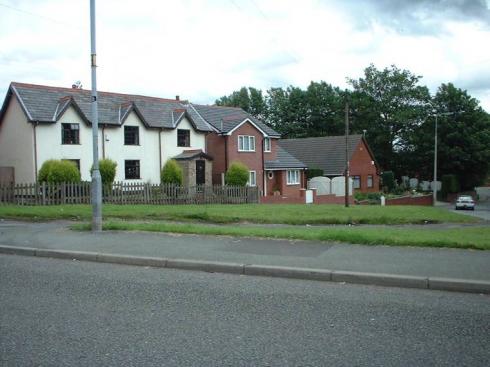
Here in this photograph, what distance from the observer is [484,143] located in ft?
199

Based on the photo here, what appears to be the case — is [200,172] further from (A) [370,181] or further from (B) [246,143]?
(A) [370,181]

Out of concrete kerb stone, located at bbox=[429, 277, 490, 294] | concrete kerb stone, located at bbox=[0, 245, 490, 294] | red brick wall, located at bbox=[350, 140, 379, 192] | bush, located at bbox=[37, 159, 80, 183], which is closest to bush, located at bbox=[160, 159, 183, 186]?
bush, located at bbox=[37, 159, 80, 183]

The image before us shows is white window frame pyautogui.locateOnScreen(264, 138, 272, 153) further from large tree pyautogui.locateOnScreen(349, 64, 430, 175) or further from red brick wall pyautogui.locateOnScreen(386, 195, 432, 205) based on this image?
large tree pyautogui.locateOnScreen(349, 64, 430, 175)

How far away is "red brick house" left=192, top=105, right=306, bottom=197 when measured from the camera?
127 ft

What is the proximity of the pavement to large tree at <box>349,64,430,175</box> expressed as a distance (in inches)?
2378

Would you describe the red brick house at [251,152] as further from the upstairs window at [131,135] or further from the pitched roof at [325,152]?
the pitched roof at [325,152]

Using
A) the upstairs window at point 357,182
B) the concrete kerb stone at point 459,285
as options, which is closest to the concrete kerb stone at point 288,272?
the concrete kerb stone at point 459,285

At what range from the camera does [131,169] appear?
1403 inches

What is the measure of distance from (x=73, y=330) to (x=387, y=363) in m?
3.31

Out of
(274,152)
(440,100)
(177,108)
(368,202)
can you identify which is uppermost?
(440,100)

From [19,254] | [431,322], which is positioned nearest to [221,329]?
[431,322]

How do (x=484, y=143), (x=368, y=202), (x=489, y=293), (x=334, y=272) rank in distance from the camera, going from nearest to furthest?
(x=489, y=293) → (x=334, y=272) → (x=368, y=202) → (x=484, y=143)

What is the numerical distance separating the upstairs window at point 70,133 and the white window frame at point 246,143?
12199 millimetres

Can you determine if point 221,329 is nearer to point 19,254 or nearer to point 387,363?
point 387,363
